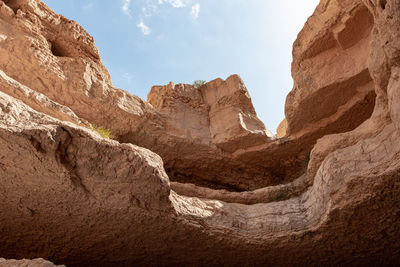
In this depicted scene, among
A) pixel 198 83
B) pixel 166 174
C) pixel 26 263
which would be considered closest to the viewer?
pixel 26 263

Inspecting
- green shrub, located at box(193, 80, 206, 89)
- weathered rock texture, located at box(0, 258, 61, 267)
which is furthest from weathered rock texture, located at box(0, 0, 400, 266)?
green shrub, located at box(193, 80, 206, 89)

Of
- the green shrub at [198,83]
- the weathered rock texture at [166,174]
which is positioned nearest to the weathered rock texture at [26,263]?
the weathered rock texture at [166,174]

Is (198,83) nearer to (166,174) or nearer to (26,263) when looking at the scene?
(166,174)

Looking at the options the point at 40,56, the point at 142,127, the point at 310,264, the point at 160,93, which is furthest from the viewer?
the point at 160,93


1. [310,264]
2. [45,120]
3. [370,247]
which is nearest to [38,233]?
[45,120]

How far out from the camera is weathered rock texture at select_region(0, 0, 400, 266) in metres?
3.99

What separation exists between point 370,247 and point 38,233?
5.68 meters

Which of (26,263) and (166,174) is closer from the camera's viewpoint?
(26,263)

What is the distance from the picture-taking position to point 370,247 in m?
4.90

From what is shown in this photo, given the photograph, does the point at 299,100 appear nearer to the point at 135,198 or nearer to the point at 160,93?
the point at 160,93

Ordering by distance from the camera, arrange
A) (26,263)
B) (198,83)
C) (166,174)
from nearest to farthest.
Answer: (26,263) → (166,174) → (198,83)

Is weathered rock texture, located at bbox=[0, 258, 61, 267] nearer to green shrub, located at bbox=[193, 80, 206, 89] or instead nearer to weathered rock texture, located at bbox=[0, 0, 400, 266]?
weathered rock texture, located at bbox=[0, 0, 400, 266]

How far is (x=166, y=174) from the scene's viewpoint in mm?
4953

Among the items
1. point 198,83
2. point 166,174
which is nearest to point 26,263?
point 166,174
